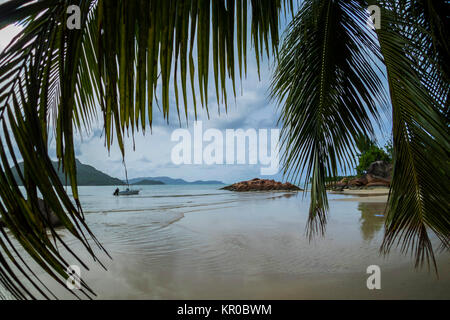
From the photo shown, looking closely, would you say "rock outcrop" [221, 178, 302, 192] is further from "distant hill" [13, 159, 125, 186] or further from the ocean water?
the ocean water

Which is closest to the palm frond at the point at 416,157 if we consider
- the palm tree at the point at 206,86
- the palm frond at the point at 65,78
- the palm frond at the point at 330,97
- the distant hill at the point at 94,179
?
the palm tree at the point at 206,86

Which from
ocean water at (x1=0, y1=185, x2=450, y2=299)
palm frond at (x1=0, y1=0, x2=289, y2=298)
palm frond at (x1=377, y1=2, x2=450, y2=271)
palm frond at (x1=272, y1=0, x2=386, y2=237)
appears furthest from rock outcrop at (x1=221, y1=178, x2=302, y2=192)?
palm frond at (x1=0, y1=0, x2=289, y2=298)

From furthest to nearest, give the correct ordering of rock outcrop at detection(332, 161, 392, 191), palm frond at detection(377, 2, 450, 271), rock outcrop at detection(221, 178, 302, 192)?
rock outcrop at detection(221, 178, 302, 192), rock outcrop at detection(332, 161, 392, 191), palm frond at detection(377, 2, 450, 271)

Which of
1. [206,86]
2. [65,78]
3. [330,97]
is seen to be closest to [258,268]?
[330,97]

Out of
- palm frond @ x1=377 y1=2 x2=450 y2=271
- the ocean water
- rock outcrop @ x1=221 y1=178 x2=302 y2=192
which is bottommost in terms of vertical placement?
rock outcrop @ x1=221 y1=178 x2=302 y2=192

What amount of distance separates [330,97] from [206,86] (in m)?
2.10

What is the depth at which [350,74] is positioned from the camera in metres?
2.39

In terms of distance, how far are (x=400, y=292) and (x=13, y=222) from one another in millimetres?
3334

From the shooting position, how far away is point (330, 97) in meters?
2.43

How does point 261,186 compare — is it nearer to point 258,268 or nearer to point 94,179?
point 258,268

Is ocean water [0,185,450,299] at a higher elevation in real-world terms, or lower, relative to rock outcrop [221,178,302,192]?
higher

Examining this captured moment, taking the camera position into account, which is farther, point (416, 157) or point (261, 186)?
point (261, 186)

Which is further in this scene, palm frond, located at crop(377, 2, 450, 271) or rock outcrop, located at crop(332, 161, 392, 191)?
rock outcrop, located at crop(332, 161, 392, 191)

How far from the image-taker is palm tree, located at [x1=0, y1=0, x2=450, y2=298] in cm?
44
